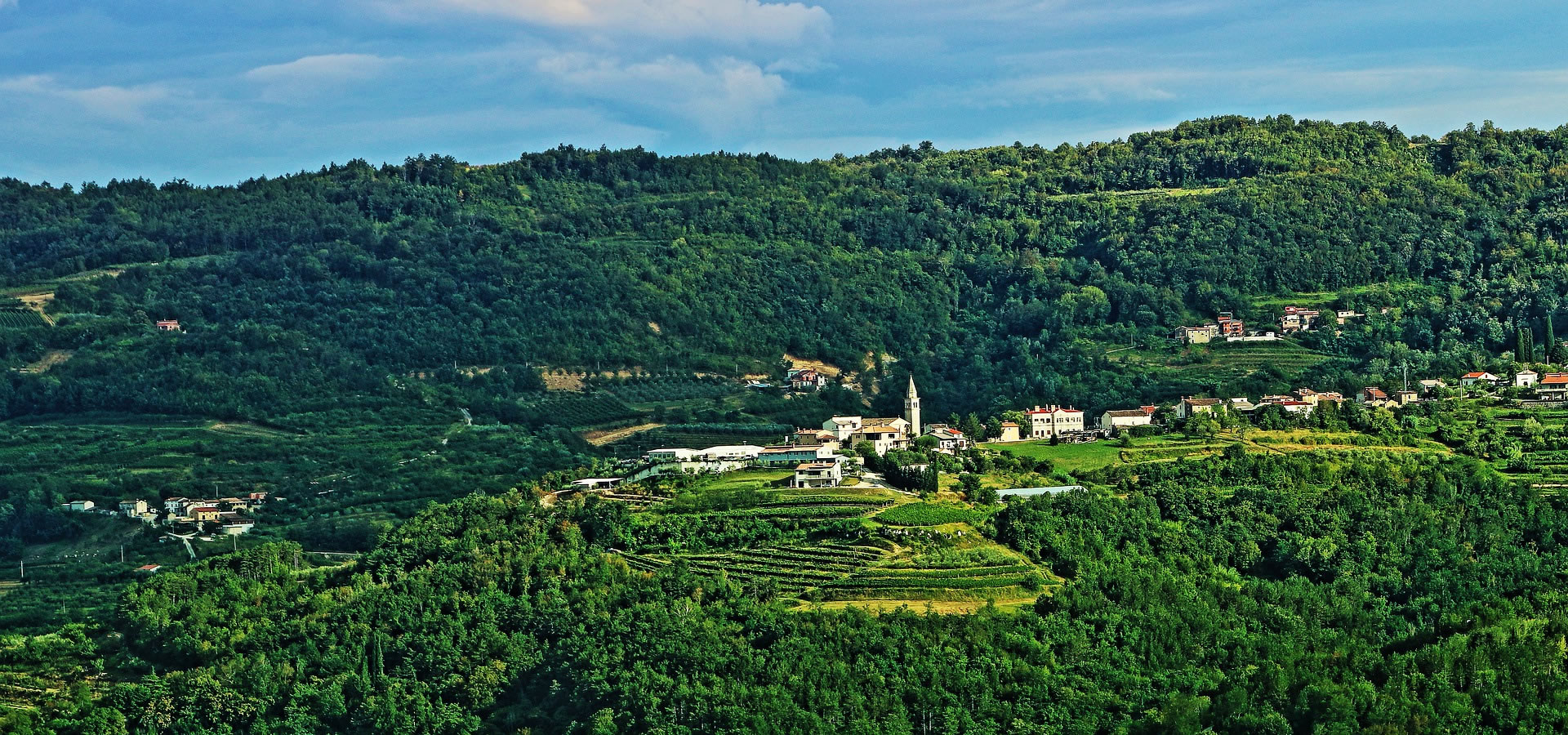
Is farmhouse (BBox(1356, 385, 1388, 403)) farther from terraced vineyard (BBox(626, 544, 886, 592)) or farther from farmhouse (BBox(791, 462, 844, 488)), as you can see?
terraced vineyard (BBox(626, 544, 886, 592))

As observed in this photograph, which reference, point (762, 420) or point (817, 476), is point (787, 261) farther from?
point (817, 476)

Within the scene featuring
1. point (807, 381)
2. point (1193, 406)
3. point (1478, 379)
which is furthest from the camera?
point (807, 381)

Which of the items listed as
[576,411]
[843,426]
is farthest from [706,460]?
[576,411]

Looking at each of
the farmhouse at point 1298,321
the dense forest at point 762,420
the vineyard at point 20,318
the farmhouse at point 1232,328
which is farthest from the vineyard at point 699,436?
the vineyard at point 20,318

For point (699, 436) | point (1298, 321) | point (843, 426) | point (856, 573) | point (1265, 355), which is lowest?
point (856, 573)

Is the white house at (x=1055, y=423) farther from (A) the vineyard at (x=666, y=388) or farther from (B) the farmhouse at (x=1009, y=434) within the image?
(A) the vineyard at (x=666, y=388)

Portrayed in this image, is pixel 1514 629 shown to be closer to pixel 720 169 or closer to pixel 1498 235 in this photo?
pixel 1498 235
